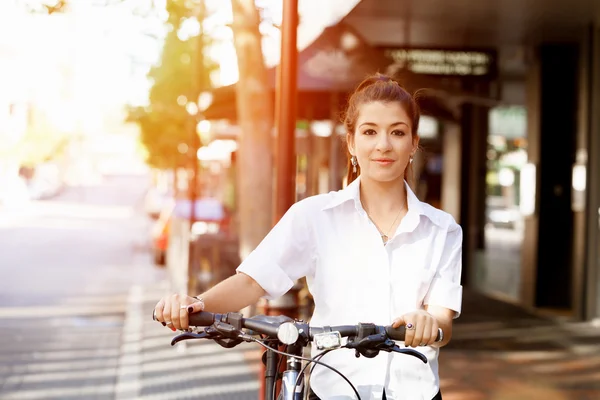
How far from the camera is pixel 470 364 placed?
10.4 m

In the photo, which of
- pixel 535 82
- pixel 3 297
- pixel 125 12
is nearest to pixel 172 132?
pixel 3 297

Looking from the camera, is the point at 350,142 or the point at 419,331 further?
the point at 350,142

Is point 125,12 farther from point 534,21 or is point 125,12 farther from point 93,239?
point 93,239

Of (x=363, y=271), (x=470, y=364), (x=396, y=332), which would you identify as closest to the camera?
(x=396, y=332)

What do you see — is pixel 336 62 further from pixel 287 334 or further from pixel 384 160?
pixel 287 334

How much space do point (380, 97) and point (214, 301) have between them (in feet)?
2.54

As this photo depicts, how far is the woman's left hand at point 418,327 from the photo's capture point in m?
2.77

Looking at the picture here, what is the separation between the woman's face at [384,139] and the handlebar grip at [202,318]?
662 millimetres

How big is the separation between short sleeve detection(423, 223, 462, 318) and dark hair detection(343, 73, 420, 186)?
0.34 meters

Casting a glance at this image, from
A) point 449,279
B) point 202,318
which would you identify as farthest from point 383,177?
point 202,318

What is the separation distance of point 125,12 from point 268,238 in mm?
8581

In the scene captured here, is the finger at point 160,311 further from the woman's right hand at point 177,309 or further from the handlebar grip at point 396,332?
the handlebar grip at point 396,332

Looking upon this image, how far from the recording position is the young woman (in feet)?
10.3

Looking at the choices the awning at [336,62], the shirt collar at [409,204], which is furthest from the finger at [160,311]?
the awning at [336,62]
